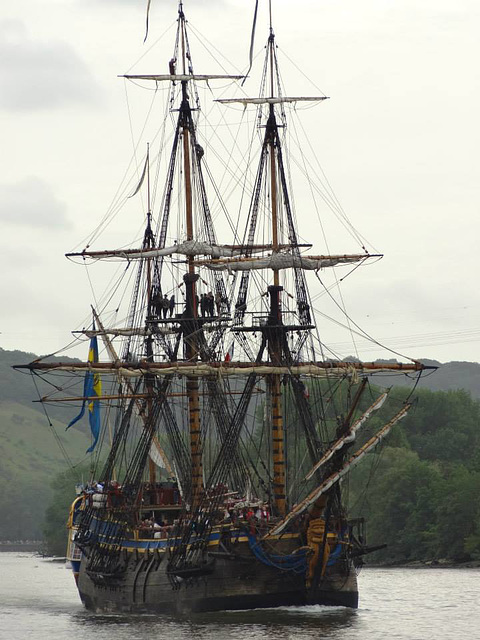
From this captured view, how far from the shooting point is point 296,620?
6100 cm

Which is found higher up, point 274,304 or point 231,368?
point 274,304

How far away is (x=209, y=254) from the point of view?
3130 inches

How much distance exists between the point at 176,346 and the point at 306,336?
9.43 meters

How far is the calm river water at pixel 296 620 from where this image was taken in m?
58.3

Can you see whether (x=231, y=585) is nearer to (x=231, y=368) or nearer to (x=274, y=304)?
(x=231, y=368)

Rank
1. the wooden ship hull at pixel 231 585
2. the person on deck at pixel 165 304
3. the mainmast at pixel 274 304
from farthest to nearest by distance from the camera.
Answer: the person on deck at pixel 165 304 < the mainmast at pixel 274 304 < the wooden ship hull at pixel 231 585

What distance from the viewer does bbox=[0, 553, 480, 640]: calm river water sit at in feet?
191

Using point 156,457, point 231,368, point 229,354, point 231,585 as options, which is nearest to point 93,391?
point 156,457

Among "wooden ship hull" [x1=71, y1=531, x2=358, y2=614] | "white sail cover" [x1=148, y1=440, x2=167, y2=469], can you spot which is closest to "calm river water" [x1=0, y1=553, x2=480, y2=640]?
"wooden ship hull" [x1=71, y1=531, x2=358, y2=614]

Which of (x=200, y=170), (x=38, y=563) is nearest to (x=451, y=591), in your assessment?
(x=200, y=170)

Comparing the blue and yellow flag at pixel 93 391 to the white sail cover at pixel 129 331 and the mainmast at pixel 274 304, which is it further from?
the mainmast at pixel 274 304

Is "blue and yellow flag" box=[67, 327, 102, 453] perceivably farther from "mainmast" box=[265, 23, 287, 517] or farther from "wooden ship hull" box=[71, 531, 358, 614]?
"wooden ship hull" box=[71, 531, 358, 614]

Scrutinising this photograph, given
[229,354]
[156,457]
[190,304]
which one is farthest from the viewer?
[156,457]

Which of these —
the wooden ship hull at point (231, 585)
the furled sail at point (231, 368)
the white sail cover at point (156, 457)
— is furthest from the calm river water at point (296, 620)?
the furled sail at point (231, 368)
